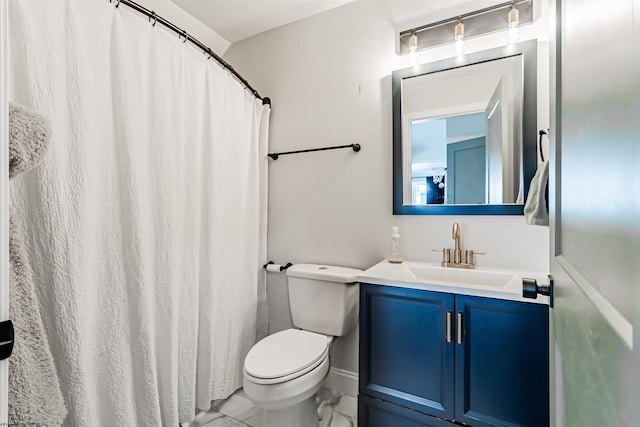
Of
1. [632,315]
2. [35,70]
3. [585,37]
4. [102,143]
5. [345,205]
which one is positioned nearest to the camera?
[632,315]

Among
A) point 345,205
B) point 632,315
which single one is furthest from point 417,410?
point 632,315

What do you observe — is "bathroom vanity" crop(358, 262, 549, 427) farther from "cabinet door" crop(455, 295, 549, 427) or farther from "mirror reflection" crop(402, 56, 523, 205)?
"mirror reflection" crop(402, 56, 523, 205)

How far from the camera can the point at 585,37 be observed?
1.36 ft

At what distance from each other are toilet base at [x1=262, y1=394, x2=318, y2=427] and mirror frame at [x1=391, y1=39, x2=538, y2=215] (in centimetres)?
110

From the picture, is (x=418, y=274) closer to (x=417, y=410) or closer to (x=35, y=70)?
(x=417, y=410)

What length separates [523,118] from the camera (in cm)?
142

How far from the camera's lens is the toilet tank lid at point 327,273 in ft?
5.24

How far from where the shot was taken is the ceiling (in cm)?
161

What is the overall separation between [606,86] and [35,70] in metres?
1.43

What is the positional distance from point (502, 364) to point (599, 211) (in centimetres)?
101

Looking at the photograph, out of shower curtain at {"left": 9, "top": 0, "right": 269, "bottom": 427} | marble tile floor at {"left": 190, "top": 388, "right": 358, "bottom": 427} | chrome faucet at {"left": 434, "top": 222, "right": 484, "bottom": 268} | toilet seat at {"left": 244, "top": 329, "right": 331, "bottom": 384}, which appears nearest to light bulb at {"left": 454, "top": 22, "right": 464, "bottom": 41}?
chrome faucet at {"left": 434, "top": 222, "right": 484, "bottom": 268}

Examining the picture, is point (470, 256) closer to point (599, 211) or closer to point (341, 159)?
point (341, 159)

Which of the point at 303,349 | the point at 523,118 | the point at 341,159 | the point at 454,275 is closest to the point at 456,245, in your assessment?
the point at 454,275

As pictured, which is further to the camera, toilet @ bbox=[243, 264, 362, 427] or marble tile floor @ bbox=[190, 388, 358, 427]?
marble tile floor @ bbox=[190, 388, 358, 427]
